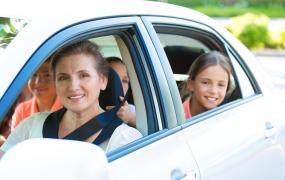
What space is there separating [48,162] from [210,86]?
1890 millimetres

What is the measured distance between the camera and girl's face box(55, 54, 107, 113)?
231cm

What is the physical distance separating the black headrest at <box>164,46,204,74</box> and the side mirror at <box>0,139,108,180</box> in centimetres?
245

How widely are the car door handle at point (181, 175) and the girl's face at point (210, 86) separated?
0.89m

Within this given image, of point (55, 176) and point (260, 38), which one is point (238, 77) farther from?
point (260, 38)

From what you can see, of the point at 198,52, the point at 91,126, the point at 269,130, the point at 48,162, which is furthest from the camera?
the point at 198,52

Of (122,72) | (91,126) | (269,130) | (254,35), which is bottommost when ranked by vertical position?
(91,126)

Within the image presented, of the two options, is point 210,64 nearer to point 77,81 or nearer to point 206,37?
point 206,37

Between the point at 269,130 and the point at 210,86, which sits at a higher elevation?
the point at 210,86

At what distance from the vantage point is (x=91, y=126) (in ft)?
7.80

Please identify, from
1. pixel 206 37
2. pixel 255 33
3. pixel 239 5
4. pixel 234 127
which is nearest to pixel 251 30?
pixel 255 33

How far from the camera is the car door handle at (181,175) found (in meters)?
2.23

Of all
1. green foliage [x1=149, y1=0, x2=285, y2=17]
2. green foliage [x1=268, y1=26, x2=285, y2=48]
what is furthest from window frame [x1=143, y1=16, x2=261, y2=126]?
green foliage [x1=149, y1=0, x2=285, y2=17]

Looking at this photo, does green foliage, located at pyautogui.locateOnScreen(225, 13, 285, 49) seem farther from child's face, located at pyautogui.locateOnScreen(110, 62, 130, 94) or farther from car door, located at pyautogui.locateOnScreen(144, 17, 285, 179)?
child's face, located at pyautogui.locateOnScreen(110, 62, 130, 94)

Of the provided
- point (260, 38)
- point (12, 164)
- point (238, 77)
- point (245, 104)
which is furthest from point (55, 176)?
point (260, 38)
